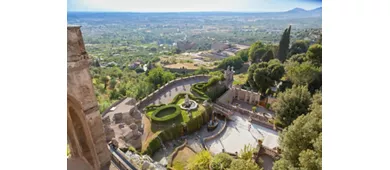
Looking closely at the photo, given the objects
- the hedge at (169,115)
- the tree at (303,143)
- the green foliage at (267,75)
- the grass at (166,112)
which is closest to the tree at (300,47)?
the green foliage at (267,75)

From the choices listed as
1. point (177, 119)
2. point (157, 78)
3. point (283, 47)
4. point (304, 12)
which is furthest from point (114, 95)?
point (304, 12)

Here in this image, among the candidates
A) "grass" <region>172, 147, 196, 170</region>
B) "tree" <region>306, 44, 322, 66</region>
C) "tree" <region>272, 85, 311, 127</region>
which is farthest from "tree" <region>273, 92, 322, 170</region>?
"tree" <region>306, 44, 322, 66</region>

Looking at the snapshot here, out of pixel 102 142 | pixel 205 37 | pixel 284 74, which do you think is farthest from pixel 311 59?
pixel 205 37

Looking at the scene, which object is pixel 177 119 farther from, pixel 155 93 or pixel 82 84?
pixel 82 84

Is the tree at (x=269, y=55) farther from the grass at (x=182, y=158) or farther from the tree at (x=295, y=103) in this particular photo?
the grass at (x=182, y=158)

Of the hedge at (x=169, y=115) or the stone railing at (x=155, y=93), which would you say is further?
the stone railing at (x=155, y=93)
